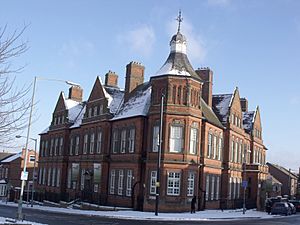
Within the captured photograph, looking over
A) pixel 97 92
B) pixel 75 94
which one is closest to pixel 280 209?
pixel 97 92

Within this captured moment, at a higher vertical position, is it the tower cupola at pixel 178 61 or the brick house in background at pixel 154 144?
the tower cupola at pixel 178 61

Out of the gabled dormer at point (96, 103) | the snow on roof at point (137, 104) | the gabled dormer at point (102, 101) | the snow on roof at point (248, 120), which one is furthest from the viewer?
the snow on roof at point (248, 120)

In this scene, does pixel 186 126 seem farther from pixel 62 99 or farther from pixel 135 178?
pixel 62 99

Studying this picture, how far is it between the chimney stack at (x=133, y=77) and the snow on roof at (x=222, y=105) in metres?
→ 10.5

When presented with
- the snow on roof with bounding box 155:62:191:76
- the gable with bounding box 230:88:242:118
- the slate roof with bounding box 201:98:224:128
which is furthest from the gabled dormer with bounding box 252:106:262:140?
the snow on roof with bounding box 155:62:191:76

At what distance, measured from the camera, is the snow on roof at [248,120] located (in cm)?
6921

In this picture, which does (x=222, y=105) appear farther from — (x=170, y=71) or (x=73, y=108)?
(x=73, y=108)

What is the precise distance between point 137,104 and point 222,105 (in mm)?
13315

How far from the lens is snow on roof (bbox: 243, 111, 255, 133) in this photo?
227 feet

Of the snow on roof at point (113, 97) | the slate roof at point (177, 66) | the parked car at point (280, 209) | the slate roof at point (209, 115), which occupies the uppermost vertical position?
the slate roof at point (177, 66)

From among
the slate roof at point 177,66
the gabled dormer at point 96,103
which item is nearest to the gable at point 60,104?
the gabled dormer at point 96,103

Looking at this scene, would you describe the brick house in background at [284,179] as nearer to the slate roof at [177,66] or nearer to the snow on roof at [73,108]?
the snow on roof at [73,108]

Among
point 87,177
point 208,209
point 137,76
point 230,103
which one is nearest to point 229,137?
point 230,103

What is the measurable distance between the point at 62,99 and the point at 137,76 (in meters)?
18.9
